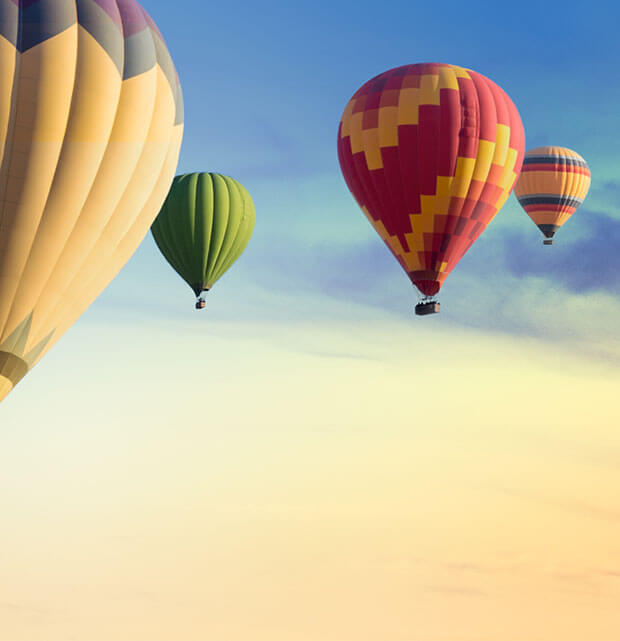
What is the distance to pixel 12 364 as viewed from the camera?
19.6 meters

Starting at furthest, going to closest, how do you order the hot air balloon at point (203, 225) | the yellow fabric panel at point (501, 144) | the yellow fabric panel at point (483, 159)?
1. the hot air balloon at point (203, 225)
2. the yellow fabric panel at point (501, 144)
3. the yellow fabric panel at point (483, 159)

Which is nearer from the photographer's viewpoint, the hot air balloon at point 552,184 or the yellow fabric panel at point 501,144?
the yellow fabric panel at point 501,144

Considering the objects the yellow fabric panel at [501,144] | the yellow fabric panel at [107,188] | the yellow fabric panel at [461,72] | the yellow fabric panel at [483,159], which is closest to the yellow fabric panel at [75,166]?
the yellow fabric panel at [107,188]

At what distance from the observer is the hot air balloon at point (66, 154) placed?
19250 mm

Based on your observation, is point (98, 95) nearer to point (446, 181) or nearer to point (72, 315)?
point (72, 315)

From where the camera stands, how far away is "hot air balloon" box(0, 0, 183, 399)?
1925 centimetres

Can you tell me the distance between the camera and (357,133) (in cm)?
3148

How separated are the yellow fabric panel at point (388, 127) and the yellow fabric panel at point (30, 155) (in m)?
12.6

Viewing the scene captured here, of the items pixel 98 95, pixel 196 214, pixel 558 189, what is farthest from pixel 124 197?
pixel 558 189

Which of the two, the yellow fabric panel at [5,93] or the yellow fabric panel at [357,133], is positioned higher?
the yellow fabric panel at [357,133]

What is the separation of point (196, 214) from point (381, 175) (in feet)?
28.3

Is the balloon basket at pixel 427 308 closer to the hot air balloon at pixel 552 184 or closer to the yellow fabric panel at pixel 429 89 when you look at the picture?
the yellow fabric panel at pixel 429 89

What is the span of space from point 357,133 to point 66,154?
517 inches

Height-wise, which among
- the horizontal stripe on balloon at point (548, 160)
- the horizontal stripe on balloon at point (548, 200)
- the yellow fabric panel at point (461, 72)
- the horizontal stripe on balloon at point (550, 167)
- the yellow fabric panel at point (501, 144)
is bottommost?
the yellow fabric panel at point (501, 144)
